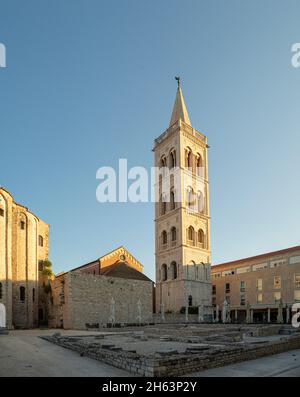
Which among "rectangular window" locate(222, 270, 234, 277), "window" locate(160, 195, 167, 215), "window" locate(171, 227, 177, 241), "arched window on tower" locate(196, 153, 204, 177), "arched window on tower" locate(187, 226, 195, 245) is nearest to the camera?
"arched window on tower" locate(187, 226, 195, 245)

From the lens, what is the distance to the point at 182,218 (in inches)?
2240

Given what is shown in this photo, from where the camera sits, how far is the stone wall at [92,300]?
4069cm

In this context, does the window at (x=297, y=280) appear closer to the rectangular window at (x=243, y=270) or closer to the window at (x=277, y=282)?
the window at (x=277, y=282)

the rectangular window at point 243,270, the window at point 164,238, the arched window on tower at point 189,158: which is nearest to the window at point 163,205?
the window at point 164,238

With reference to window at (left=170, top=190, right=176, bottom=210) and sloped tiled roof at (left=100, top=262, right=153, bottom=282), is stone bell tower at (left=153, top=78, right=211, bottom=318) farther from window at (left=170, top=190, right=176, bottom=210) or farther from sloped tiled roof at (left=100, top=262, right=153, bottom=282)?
sloped tiled roof at (left=100, top=262, right=153, bottom=282)

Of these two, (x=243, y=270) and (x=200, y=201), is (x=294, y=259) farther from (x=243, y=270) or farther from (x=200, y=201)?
(x=200, y=201)

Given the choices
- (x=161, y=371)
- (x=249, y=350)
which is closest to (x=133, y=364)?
(x=161, y=371)

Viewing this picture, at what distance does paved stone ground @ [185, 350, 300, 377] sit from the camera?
11.1 m

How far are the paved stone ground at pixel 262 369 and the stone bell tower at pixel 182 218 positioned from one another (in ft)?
132

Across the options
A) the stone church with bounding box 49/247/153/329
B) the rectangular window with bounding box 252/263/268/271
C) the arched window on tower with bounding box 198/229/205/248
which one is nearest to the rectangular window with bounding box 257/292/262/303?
the rectangular window with bounding box 252/263/268/271

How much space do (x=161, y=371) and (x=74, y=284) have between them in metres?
32.4

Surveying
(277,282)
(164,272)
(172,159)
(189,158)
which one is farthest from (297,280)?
(172,159)

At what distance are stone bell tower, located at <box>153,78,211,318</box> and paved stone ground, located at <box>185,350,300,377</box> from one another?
40.2 meters
